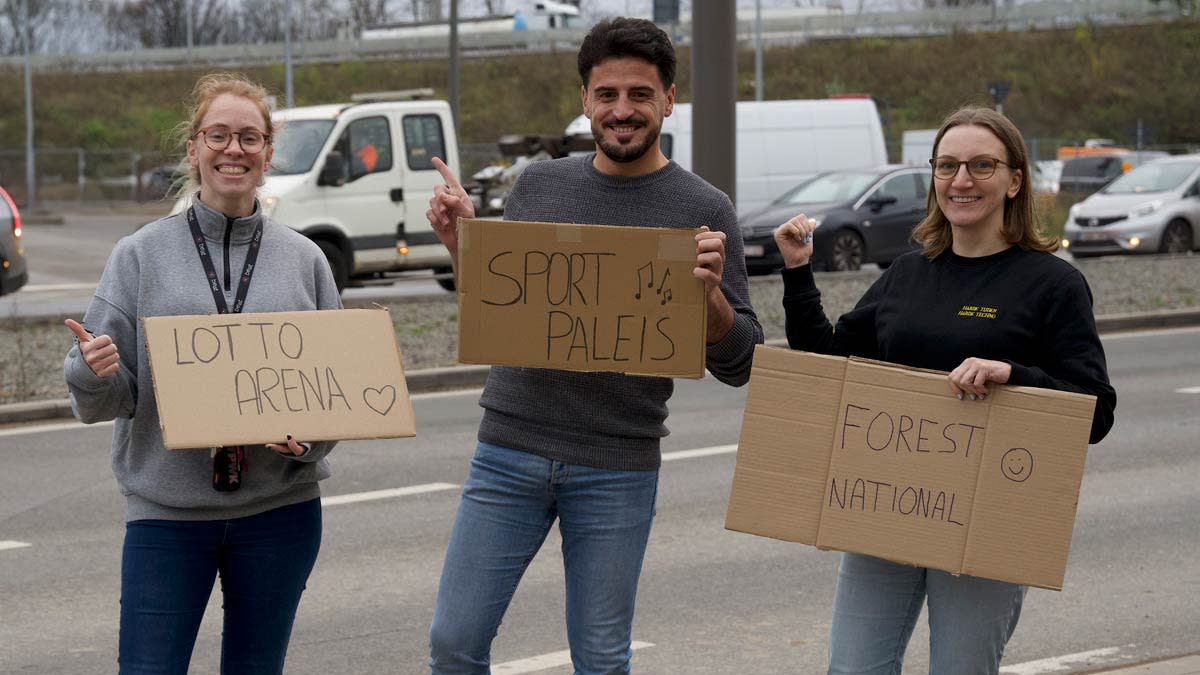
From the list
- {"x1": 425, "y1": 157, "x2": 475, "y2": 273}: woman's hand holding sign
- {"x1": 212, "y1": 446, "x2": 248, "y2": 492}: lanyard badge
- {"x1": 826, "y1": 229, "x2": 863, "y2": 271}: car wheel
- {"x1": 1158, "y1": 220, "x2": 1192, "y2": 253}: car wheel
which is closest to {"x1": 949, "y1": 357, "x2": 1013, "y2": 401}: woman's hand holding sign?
{"x1": 425, "y1": 157, "x2": 475, "y2": 273}: woman's hand holding sign

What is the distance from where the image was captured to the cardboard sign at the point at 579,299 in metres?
3.74

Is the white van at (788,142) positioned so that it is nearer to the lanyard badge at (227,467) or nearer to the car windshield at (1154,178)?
the car windshield at (1154,178)

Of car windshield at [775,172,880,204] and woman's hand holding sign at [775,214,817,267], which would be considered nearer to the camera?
woman's hand holding sign at [775,214,817,267]

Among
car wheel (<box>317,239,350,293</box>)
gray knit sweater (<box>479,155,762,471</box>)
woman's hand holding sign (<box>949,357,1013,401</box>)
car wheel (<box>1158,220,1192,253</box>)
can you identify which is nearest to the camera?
woman's hand holding sign (<box>949,357,1013,401</box>)

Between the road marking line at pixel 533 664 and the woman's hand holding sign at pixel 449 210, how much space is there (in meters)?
2.18

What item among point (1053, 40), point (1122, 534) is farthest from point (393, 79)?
point (1122, 534)

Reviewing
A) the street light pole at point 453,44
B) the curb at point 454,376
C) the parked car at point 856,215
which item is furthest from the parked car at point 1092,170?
the curb at point 454,376

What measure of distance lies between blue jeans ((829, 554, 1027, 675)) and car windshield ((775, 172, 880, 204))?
1898cm

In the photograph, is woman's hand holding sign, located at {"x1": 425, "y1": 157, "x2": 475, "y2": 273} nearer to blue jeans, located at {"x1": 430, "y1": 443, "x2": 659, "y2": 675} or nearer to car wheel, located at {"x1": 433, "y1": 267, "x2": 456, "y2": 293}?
blue jeans, located at {"x1": 430, "y1": 443, "x2": 659, "y2": 675}

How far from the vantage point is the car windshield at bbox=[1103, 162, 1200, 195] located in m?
26.0

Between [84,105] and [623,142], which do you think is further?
[84,105]

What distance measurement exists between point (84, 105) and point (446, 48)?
15.1 meters

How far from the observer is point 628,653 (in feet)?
12.5

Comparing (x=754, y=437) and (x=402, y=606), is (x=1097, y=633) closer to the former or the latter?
(x=402, y=606)
